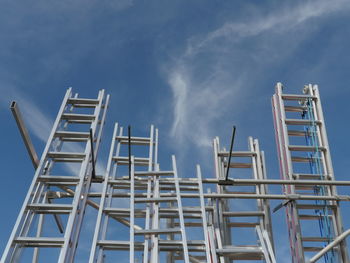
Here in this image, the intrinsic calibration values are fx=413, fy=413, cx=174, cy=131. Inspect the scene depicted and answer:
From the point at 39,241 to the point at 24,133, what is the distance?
6.16ft

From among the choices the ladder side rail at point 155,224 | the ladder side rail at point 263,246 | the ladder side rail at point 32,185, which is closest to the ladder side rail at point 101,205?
the ladder side rail at point 155,224

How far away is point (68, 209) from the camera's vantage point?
256 inches

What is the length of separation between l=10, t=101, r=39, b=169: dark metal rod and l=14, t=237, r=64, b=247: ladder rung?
1.66 m

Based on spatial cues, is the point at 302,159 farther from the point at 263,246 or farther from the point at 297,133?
the point at 263,246

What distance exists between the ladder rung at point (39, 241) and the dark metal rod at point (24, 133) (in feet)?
5.45

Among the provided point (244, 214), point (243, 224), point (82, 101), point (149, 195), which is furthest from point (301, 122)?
point (82, 101)

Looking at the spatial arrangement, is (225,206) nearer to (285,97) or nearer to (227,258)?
(227,258)

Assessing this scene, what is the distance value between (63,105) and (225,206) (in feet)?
12.7

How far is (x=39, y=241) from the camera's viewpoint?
19.3ft

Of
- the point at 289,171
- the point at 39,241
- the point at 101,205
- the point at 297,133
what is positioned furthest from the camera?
the point at 297,133

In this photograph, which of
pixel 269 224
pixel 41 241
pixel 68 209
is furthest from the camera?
pixel 269 224

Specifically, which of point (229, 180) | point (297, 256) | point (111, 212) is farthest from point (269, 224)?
point (111, 212)

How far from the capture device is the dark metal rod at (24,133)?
635 cm

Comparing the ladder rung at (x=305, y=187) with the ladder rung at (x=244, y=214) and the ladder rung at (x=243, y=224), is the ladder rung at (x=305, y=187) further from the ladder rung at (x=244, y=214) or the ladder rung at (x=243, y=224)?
the ladder rung at (x=243, y=224)
